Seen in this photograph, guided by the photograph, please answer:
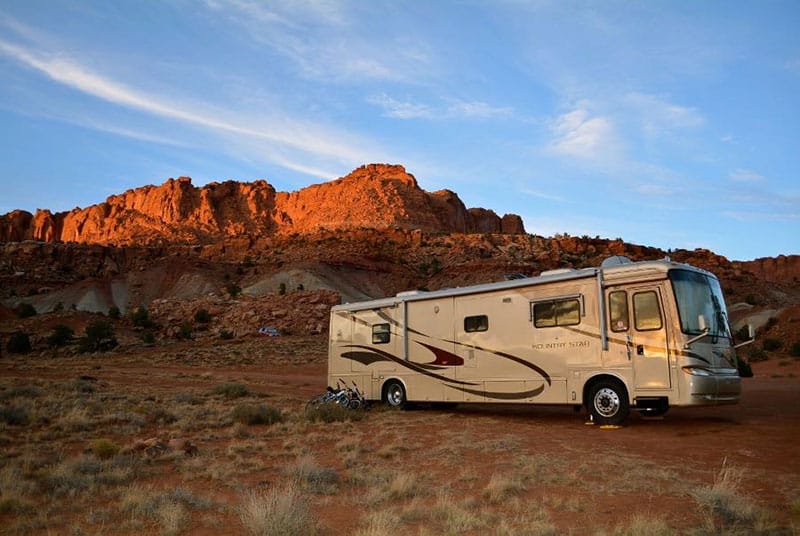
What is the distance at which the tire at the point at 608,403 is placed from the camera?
12.2 meters

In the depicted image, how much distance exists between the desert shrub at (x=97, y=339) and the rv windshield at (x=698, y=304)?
1592 inches

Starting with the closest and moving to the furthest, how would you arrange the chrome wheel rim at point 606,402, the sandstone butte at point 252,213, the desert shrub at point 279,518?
the desert shrub at point 279,518 → the chrome wheel rim at point 606,402 → the sandstone butte at point 252,213

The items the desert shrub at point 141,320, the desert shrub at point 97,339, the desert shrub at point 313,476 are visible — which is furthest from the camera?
the desert shrub at point 141,320

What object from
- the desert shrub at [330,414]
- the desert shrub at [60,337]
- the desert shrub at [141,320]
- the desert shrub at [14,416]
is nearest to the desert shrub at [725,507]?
the desert shrub at [330,414]

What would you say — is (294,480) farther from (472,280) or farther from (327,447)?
(472,280)

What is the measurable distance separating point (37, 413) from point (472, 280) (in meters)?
58.3

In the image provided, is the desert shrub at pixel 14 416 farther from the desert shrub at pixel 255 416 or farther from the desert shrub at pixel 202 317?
the desert shrub at pixel 202 317

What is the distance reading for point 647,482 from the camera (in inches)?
303

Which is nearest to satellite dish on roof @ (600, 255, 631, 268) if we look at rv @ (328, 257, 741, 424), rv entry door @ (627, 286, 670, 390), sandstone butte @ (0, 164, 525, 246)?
rv @ (328, 257, 741, 424)

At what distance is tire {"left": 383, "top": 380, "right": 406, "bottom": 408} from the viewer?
659 inches

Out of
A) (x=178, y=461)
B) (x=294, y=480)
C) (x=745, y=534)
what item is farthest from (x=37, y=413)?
(x=745, y=534)

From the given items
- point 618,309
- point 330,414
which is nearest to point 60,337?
point 330,414

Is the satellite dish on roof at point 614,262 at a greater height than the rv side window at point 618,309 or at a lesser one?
greater

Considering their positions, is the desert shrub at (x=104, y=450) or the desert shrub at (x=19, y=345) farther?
the desert shrub at (x=19, y=345)
